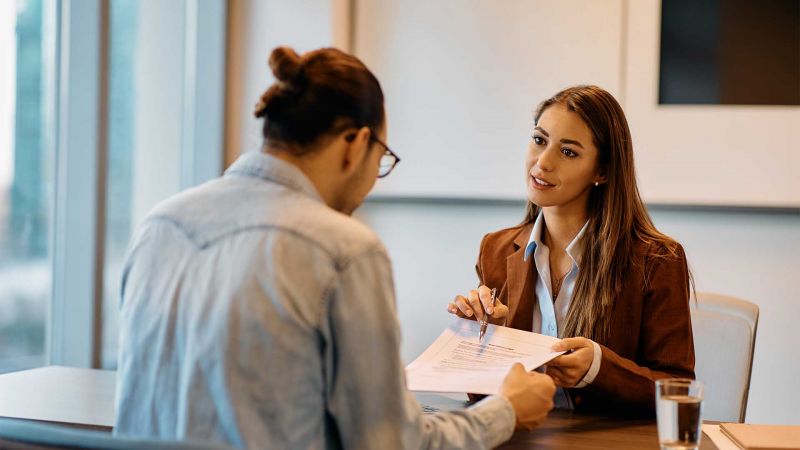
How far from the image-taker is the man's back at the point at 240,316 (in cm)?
126

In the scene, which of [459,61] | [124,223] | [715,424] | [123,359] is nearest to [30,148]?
[124,223]

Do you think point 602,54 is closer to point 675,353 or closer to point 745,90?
point 745,90

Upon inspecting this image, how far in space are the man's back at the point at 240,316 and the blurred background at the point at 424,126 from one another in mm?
2151

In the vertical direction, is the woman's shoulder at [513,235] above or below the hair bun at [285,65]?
below

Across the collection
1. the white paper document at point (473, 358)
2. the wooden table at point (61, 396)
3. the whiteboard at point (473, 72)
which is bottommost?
the wooden table at point (61, 396)

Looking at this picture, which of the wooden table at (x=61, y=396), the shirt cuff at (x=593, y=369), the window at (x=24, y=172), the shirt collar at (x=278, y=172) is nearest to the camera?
the shirt collar at (x=278, y=172)

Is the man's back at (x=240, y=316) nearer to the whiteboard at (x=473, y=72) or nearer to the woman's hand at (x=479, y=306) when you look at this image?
the woman's hand at (x=479, y=306)

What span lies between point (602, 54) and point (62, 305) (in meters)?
2.08

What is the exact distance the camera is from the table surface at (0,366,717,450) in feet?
5.72

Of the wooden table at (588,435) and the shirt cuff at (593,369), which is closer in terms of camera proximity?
the wooden table at (588,435)

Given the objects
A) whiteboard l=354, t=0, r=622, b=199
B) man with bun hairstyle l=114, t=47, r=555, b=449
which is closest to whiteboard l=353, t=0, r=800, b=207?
whiteboard l=354, t=0, r=622, b=199

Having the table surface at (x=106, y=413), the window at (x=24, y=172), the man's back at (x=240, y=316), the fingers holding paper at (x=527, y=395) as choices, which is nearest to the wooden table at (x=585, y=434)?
the table surface at (x=106, y=413)

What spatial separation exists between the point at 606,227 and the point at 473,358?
0.59 metres

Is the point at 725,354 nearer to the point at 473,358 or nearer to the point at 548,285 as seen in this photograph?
the point at 548,285
